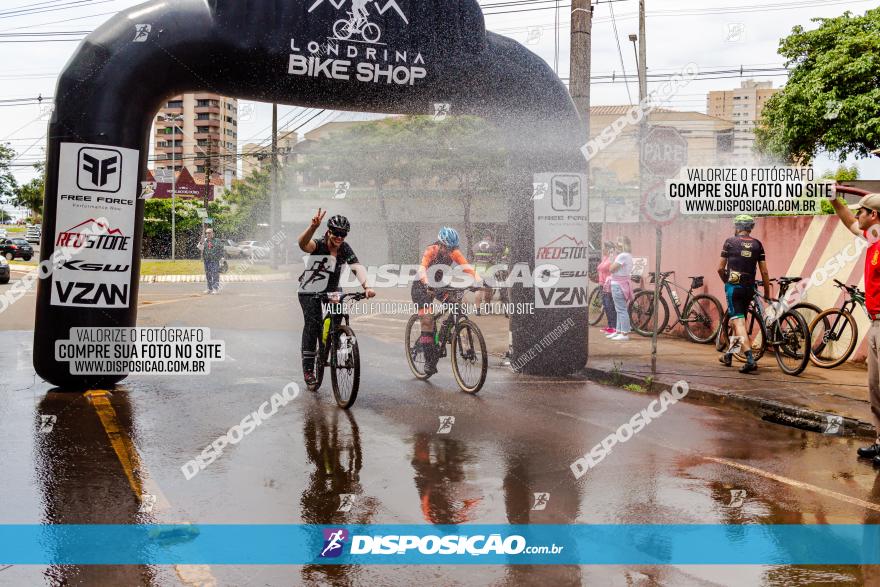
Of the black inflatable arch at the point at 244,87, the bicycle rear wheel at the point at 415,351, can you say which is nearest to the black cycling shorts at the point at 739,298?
the black inflatable arch at the point at 244,87

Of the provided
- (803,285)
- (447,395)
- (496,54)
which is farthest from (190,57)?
(803,285)

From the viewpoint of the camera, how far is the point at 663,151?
10.8 metres

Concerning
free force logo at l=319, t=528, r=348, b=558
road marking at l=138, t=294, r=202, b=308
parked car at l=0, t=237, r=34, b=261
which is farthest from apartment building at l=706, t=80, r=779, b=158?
free force logo at l=319, t=528, r=348, b=558

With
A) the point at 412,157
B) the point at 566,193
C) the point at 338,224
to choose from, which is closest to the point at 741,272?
the point at 566,193

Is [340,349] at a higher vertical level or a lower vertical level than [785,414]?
higher

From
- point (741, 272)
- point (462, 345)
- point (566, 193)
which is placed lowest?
point (462, 345)

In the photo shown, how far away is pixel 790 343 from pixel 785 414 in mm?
2514

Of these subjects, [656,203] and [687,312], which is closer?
[656,203]

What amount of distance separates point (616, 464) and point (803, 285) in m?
7.08

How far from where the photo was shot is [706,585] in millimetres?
4258

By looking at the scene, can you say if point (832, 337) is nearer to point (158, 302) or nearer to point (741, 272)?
point (741, 272)

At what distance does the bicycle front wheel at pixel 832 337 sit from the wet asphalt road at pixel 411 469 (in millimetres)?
2782

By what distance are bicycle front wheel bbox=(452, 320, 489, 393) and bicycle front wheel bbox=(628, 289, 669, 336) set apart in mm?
6267

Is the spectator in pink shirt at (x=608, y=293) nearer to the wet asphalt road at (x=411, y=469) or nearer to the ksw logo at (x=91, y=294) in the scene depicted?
the wet asphalt road at (x=411, y=469)
